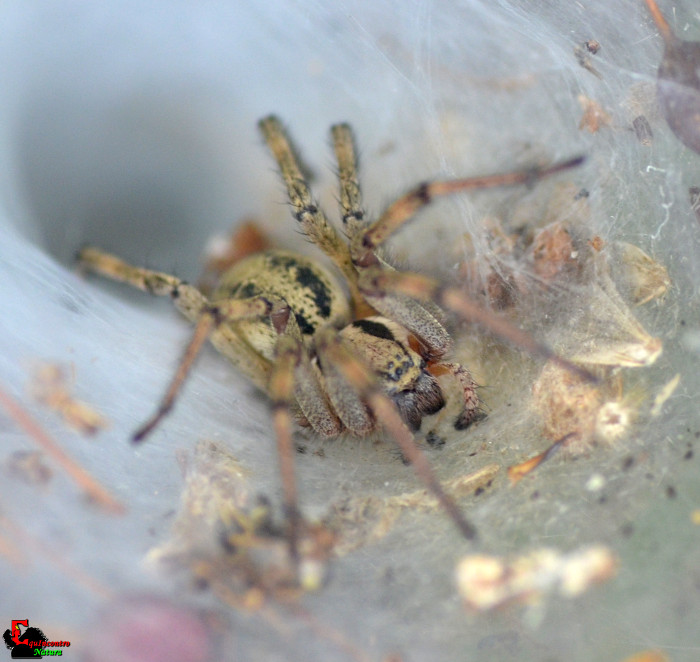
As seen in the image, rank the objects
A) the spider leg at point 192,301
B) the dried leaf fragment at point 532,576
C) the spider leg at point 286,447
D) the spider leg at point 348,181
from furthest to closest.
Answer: the spider leg at point 348,181 < the spider leg at point 192,301 < the dried leaf fragment at point 532,576 < the spider leg at point 286,447

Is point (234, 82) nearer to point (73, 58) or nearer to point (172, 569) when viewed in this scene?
point (73, 58)

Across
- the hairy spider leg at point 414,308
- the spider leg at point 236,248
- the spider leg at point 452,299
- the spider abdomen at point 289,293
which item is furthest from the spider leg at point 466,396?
the spider leg at point 236,248

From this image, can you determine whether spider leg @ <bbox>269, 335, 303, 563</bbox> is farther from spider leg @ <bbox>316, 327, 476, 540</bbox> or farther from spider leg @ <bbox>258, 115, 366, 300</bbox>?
spider leg @ <bbox>258, 115, 366, 300</bbox>

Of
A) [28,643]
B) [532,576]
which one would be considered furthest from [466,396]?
[28,643]

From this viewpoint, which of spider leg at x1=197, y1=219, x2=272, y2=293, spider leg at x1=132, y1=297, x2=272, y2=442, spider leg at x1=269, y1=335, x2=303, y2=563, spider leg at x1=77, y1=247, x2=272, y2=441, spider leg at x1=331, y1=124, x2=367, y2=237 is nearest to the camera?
spider leg at x1=269, y1=335, x2=303, y2=563

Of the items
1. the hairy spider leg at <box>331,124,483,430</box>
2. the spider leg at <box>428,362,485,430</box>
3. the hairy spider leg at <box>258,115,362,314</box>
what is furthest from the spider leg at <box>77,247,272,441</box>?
the spider leg at <box>428,362,485,430</box>

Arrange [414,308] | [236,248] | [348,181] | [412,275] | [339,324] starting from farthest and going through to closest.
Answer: [236,248] < [339,324] < [348,181] < [414,308] < [412,275]

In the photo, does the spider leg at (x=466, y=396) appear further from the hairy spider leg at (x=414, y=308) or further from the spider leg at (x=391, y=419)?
the spider leg at (x=391, y=419)

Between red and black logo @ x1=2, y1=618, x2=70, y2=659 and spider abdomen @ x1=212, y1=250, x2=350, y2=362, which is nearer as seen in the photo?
red and black logo @ x1=2, y1=618, x2=70, y2=659

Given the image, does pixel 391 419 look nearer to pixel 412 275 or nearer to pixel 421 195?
pixel 412 275
